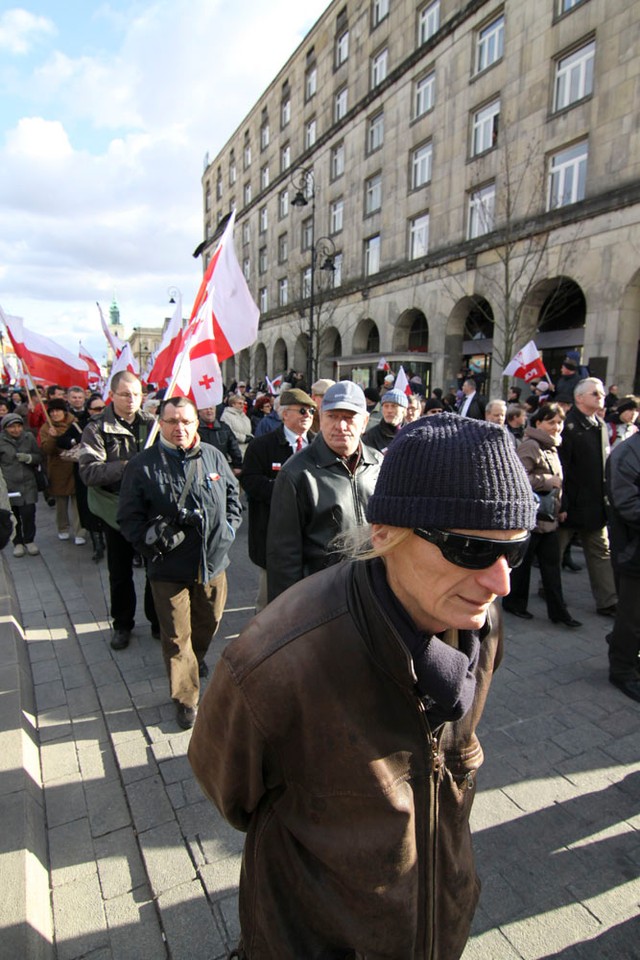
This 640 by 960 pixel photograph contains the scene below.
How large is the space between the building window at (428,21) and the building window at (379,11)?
326 cm

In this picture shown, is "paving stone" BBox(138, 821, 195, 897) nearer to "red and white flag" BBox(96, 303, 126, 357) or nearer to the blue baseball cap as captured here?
the blue baseball cap

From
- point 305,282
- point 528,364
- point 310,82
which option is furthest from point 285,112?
point 528,364

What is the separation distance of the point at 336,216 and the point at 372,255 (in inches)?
188

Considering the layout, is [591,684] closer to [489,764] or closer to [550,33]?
[489,764]

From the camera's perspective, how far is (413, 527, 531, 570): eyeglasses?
3.39ft

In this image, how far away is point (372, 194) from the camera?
25.6 metres

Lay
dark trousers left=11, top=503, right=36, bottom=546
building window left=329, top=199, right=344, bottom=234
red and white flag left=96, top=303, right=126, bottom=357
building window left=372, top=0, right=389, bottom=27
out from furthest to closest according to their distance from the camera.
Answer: building window left=329, top=199, right=344, bottom=234, building window left=372, top=0, right=389, bottom=27, red and white flag left=96, top=303, right=126, bottom=357, dark trousers left=11, top=503, right=36, bottom=546

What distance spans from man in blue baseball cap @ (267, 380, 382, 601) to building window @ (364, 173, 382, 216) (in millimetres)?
25155

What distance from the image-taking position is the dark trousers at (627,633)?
3775 millimetres

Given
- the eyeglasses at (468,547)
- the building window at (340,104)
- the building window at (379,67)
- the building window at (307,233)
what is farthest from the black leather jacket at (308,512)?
the building window at (307,233)

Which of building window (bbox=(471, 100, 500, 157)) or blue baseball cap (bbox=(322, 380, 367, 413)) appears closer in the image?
blue baseball cap (bbox=(322, 380, 367, 413))

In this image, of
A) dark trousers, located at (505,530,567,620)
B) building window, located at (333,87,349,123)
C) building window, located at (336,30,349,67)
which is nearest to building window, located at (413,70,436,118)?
building window, located at (333,87,349,123)

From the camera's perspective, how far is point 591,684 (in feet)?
12.8

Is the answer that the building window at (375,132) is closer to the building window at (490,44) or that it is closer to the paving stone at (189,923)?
the building window at (490,44)
